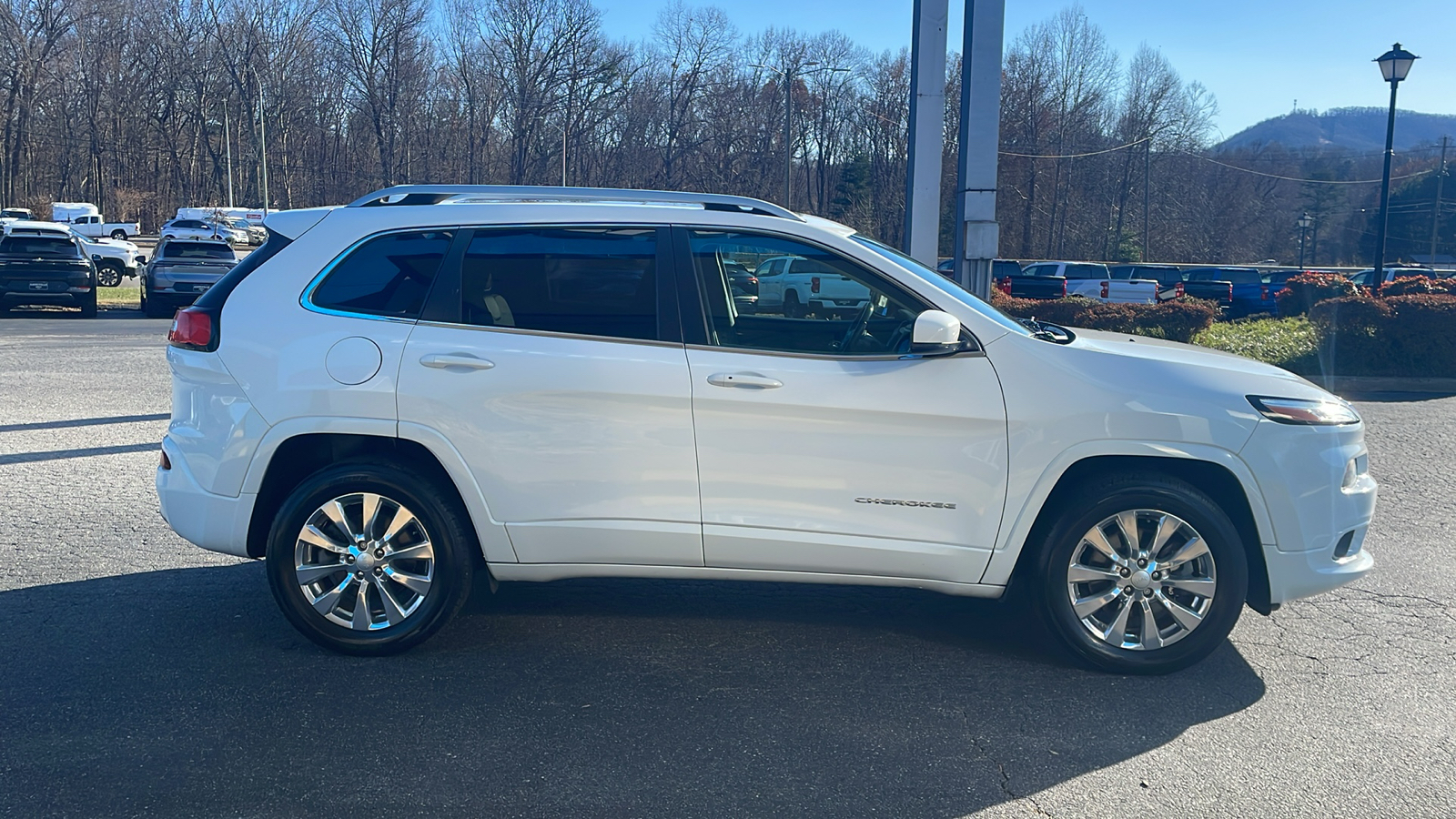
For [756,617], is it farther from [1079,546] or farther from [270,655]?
[270,655]

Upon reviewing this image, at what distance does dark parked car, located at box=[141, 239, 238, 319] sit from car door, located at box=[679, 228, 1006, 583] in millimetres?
20982

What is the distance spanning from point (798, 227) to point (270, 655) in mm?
2798

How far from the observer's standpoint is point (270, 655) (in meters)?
4.52

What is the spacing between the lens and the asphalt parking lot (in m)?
3.39

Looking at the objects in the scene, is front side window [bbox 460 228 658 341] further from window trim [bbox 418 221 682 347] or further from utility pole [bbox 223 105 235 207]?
utility pole [bbox 223 105 235 207]

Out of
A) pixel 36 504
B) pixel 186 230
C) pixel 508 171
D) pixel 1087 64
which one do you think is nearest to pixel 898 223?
pixel 1087 64

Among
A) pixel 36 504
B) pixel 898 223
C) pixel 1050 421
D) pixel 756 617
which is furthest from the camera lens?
pixel 898 223

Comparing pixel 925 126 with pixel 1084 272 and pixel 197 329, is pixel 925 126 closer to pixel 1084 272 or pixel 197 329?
pixel 197 329

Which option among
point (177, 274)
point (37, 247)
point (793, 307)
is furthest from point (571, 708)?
point (37, 247)

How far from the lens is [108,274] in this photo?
3247 centimetres

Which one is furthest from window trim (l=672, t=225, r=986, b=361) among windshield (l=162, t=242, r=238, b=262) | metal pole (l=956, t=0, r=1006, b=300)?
windshield (l=162, t=242, r=238, b=262)

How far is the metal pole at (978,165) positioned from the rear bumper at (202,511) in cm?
728

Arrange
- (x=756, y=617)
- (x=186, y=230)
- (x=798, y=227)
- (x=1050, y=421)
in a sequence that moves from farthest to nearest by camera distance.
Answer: (x=186, y=230) < (x=756, y=617) < (x=798, y=227) < (x=1050, y=421)

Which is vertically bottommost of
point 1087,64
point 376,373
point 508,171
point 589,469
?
point 589,469
